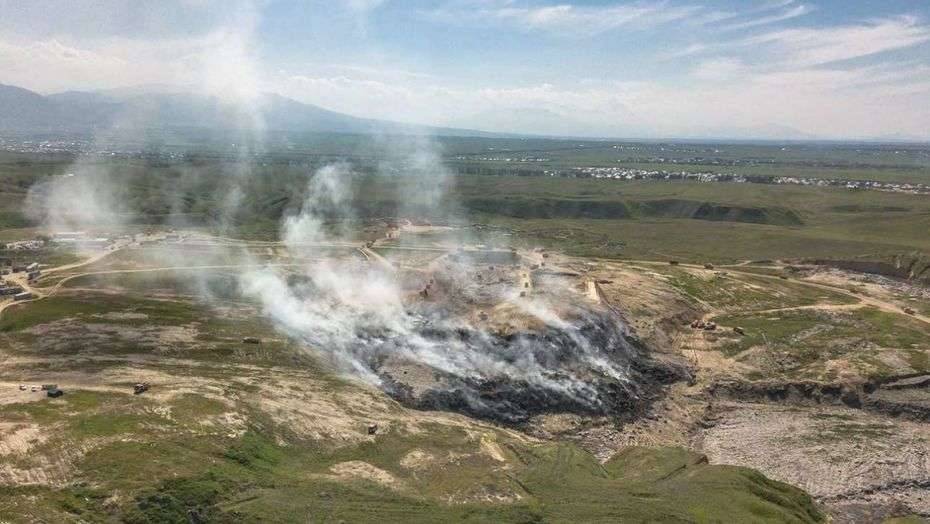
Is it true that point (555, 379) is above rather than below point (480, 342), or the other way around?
below

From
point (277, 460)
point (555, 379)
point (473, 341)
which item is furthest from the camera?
point (473, 341)

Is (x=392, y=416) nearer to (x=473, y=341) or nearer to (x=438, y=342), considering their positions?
(x=438, y=342)

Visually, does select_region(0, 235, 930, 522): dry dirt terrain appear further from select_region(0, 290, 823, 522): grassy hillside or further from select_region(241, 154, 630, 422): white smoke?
select_region(241, 154, 630, 422): white smoke

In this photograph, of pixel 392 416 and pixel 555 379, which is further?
pixel 555 379

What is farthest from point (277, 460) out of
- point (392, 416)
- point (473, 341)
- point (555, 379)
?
point (555, 379)

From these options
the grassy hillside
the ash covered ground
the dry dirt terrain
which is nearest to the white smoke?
the ash covered ground

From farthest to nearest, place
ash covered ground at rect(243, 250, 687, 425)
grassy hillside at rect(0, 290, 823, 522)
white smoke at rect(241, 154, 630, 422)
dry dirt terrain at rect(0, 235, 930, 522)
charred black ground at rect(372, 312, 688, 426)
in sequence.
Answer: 1. white smoke at rect(241, 154, 630, 422)
2. ash covered ground at rect(243, 250, 687, 425)
3. charred black ground at rect(372, 312, 688, 426)
4. dry dirt terrain at rect(0, 235, 930, 522)
5. grassy hillside at rect(0, 290, 823, 522)

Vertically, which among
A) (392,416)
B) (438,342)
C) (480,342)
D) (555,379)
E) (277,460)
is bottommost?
(392,416)

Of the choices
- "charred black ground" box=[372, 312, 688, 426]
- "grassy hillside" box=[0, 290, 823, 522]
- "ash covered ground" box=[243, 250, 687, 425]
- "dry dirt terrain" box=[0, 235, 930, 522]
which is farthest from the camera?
"ash covered ground" box=[243, 250, 687, 425]

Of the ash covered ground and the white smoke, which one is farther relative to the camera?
the white smoke

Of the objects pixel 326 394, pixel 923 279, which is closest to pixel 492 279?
pixel 326 394

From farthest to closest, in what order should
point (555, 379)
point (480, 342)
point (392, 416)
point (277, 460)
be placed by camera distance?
point (480, 342) < point (555, 379) < point (392, 416) < point (277, 460)
